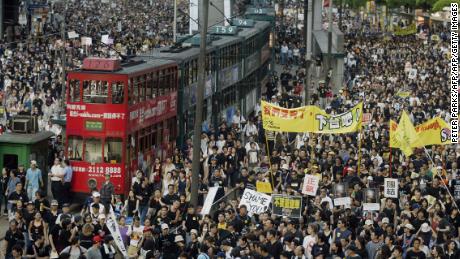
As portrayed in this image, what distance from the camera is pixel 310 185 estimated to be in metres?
23.5

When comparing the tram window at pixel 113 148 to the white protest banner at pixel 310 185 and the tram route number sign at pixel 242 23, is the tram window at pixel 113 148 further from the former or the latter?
the tram route number sign at pixel 242 23

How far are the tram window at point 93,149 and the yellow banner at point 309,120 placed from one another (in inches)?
140

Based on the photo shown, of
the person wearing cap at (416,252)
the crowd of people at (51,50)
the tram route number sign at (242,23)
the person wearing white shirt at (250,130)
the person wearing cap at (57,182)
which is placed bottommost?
the crowd of people at (51,50)

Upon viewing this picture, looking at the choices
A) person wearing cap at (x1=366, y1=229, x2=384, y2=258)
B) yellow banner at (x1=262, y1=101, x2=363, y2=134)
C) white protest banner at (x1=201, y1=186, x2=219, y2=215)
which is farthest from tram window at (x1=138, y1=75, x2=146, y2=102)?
person wearing cap at (x1=366, y1=229, x2=384, y2=258)

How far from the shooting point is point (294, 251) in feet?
59.9

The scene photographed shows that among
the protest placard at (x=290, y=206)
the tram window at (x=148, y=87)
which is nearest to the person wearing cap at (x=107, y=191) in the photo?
the protest placard at (x=290, y=206)

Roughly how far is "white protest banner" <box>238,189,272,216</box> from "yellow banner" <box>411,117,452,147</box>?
565cm

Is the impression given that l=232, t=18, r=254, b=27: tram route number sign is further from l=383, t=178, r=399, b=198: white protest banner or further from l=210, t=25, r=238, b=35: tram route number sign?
l=383, t=178, r=399, b=198: white protest banner

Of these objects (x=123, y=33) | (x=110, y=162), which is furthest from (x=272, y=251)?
(x=123, y=33)

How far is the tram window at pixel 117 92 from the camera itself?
27.1 meters

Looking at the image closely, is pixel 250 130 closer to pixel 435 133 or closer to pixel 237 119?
pixel 237 119

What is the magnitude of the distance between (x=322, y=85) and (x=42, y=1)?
123ft

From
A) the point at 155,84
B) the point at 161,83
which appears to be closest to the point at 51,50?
the point at 161,83

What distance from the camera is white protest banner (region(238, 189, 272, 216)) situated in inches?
856
